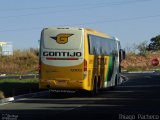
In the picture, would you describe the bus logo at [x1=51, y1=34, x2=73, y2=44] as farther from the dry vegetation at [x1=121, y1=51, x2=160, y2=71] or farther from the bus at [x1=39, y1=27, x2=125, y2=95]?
the dry vegetation at [x1=121, y1=51, x2=160, y2=71]

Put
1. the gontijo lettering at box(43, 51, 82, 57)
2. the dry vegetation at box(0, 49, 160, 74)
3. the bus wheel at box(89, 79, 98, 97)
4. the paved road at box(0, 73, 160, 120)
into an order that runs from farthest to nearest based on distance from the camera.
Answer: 1. the dry vegetation at box(0, 49, 160, 74)
2. the bus wheel at box(89, 79, 98, 97)
3. the gontijo lettering at box(43, 51, 82, 57)
4. the paved road at box(0, 73, 160, 120)

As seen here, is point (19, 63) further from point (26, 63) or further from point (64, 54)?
point (64, 54)

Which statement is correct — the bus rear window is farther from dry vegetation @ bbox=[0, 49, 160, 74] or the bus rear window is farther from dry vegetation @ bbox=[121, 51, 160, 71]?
dry vegetation @ bbox=[121, 51, 160, 71]

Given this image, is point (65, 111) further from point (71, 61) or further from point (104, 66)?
point (104, 66)

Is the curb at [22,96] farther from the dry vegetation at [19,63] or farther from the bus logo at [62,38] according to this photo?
the dry vegetation at [19,63]

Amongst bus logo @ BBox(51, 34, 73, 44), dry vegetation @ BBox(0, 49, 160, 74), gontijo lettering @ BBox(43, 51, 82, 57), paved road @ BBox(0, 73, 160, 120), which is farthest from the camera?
dry vegetation @ BBox(0, 49, 160, 74)

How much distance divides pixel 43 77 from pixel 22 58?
235 ft

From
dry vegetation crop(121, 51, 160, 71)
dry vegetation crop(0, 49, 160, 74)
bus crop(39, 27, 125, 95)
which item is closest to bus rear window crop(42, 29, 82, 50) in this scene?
bus crop(39, 27, 125, 95)

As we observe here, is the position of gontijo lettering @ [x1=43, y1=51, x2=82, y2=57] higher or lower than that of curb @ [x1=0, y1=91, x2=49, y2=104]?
higher

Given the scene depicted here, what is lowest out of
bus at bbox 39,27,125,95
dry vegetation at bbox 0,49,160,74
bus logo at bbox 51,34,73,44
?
dry vegetation at bbox 0,49,160,74

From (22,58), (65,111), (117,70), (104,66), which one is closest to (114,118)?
(65,111)

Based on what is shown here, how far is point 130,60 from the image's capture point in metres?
111

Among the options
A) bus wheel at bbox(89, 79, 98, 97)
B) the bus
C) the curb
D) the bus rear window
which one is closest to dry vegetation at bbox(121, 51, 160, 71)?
the curb

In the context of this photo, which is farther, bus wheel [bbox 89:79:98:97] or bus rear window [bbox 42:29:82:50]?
bus wheel [bbox 89:79:98:97]
